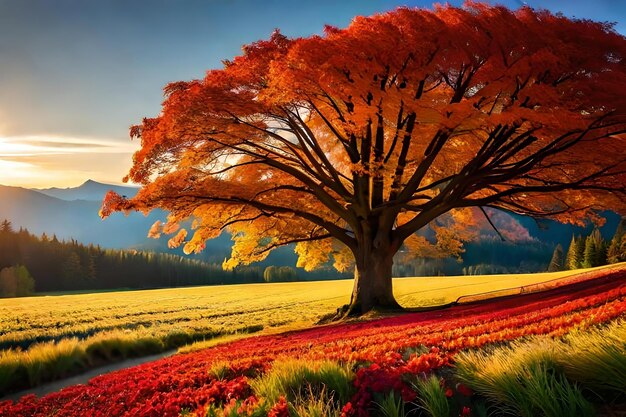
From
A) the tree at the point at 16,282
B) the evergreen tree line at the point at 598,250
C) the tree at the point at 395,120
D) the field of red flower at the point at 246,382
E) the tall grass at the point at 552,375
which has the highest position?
Answer: the tree at the point at 395,120

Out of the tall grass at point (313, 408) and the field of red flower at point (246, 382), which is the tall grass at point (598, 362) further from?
the tall grass at point (313, 408)

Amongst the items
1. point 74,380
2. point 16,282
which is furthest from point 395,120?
point 16,282

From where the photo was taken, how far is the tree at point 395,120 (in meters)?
15.3

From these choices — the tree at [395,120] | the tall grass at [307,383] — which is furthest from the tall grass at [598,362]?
the tree at [395,120]

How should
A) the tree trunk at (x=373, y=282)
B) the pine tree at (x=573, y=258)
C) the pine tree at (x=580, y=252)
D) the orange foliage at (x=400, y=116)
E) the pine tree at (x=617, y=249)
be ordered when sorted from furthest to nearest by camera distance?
the pine tree at (x=573, y=258) → the pine tree at (x=580, y=252) → the pine tree at (x=617, y=249) → the tree trunk at (x=373, y=282) → the orange foliage at (x=400, y=116)

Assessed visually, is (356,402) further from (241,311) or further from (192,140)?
(241,311)

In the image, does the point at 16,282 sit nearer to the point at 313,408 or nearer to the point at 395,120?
the point at 395,120

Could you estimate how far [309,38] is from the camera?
1611 centimetres

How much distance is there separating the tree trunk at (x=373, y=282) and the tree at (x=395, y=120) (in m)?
0.05

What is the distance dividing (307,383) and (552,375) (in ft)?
8.23

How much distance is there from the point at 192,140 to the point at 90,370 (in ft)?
28.7

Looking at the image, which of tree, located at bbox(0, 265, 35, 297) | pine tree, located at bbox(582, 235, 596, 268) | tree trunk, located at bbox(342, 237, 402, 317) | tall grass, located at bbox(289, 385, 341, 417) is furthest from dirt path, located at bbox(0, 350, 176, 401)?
tree, located at bbox(0, 265, 35, 297)

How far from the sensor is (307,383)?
5.38 m

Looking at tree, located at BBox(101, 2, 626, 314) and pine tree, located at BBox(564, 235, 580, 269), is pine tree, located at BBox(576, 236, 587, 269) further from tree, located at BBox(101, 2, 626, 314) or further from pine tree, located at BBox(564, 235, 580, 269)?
tree, located at BBox(101, 2, 626, 314)
